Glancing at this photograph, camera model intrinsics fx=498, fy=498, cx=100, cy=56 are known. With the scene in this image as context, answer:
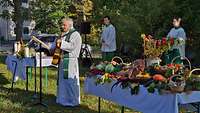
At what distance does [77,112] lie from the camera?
9484 mm

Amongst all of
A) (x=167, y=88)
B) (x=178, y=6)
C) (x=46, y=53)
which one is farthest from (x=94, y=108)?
(x=178, y=6)

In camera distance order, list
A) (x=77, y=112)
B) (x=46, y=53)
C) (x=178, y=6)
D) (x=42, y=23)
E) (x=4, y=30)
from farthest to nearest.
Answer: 1. (x=4, y=30)
2. (x=42, y=23)
3. (x=178, y=6)
4. (x=46, y=53)
5. (x=77, y=112)

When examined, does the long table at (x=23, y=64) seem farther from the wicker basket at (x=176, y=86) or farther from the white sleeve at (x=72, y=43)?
the wicker basket at (x=176, y=86)

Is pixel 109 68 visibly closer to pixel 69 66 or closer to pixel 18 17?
pixel 69 66

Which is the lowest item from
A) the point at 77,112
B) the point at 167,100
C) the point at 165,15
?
the point at 77,112

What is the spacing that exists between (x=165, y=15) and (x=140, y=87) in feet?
45.5

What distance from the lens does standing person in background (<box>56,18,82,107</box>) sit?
977 centimetres

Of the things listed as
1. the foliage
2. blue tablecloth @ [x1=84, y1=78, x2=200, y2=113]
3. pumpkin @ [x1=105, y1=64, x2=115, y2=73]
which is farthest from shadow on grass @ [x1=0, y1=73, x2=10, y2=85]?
the foliage

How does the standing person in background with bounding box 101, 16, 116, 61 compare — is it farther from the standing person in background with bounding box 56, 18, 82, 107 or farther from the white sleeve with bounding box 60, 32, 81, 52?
the white sleeve with bounding box 60, 32, 81, 52

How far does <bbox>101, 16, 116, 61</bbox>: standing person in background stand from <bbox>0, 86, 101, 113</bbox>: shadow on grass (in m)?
3.44

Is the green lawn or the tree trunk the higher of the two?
the tree trunk

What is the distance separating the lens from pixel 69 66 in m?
9.96

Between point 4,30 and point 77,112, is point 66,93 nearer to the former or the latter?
point 77,112

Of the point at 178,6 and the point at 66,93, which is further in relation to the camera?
the point at 178,6
